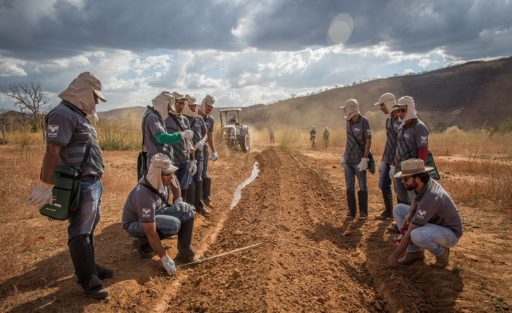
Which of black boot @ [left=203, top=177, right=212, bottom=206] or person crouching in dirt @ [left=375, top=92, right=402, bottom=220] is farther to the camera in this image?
black boot @ [left=203, top=177, right=212, bottom=206]

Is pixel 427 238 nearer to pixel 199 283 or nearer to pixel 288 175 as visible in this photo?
pixel 199 283

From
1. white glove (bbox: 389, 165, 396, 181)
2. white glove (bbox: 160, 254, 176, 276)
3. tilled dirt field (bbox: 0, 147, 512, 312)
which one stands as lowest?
tilled dirt field (bbox: 0, 147, 512, 312)

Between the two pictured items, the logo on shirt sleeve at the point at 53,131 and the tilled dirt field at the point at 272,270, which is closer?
the logo on shirt sleeve at the point at 53,131

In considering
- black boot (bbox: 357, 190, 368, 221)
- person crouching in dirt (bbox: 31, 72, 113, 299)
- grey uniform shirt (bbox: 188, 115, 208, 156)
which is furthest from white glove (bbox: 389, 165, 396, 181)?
person crouching in dirt (bbox: 31, 72, 113, 299)

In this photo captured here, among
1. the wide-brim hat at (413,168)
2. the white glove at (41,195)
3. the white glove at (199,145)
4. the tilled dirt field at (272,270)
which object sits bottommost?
the tilled dirt field at (272,270)

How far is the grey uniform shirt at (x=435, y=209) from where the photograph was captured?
4434 mm

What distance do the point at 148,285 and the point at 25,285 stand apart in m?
1.24

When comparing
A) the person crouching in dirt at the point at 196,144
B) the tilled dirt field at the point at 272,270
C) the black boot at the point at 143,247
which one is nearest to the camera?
the tilled dirt field at the point at 272,270

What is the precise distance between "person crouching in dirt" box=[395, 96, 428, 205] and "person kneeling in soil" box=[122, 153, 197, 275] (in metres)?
3.02

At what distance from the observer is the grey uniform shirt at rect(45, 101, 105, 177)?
3527 mm

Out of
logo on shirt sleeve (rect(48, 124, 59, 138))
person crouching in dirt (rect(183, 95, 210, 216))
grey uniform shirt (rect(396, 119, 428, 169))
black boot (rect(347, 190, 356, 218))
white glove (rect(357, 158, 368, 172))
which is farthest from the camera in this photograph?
person crouching in dirt (rect(183, 95, 210, 216))

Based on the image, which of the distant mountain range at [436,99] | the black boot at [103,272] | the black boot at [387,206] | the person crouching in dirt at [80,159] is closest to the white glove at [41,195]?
the person crouching in dirt at [80,159]

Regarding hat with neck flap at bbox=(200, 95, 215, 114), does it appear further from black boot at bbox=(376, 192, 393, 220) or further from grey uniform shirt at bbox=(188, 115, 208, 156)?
black boot at bbox=(376, 192, 393, 220)

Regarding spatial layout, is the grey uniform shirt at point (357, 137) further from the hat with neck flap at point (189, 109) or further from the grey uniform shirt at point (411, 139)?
the hat with neck flap at point (189, 109)
